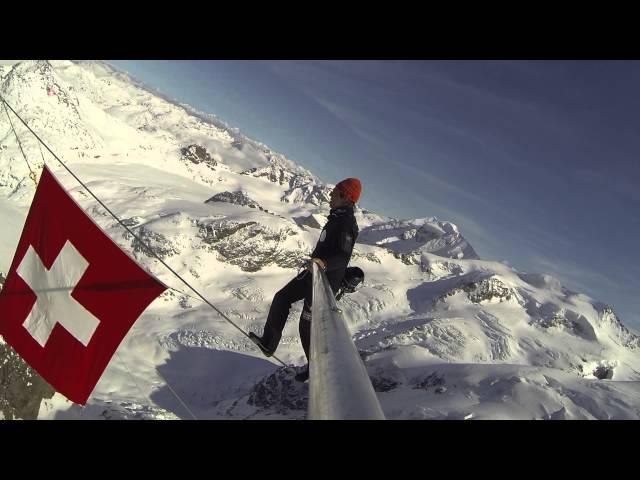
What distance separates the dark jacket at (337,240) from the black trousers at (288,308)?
531 millimetres

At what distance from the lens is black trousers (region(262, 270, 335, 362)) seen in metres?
7.03

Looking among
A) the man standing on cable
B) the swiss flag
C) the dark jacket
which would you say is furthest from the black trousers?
the swiss flag

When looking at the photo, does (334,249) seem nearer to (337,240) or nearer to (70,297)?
(337,240)

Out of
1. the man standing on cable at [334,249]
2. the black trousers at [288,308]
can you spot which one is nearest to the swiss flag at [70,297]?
the man standing on cable at [334,249]

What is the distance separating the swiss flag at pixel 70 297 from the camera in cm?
568

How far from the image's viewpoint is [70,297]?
5.80 meters

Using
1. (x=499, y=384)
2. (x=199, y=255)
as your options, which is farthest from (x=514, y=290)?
(x=499, y=384)

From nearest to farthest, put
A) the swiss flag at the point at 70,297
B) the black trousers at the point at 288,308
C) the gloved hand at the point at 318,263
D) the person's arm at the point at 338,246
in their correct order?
the swiss flag at the point at 70,297
the gloved hand at the point at 318,263
the person's arm at the point at 338,246
the black trousers at the point at 288,308

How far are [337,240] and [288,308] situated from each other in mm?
1572

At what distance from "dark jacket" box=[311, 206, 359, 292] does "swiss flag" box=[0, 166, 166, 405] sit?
2488 millimetres

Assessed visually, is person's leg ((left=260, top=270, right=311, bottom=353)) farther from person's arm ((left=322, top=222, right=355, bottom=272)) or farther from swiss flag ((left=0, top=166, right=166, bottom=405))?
swiss flag ((left=0, top=166, right=166, bottom=405))

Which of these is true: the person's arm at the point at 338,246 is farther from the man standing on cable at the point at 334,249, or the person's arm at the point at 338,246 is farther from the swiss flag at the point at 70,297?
the swiss flag at the point at 70,297
